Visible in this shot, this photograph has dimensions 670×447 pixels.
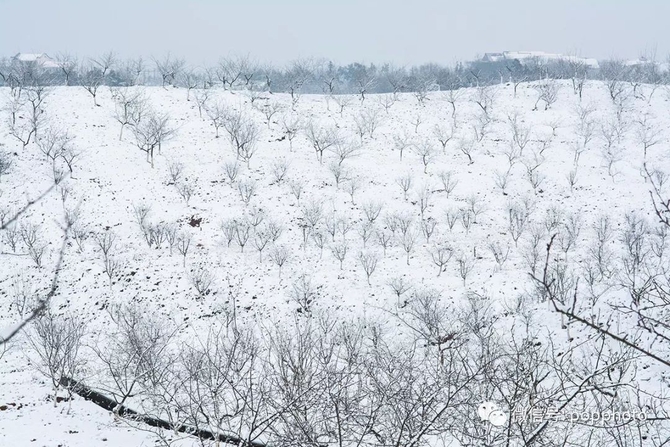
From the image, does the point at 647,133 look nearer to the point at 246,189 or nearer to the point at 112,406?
the point at 246,189

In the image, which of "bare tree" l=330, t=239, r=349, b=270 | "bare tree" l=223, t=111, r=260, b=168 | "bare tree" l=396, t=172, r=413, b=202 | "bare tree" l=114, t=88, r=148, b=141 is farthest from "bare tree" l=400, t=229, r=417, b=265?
"bare tree" l=114, t=88, r=148, b=141

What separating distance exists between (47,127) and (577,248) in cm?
4939

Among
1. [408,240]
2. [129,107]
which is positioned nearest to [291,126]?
[129,107]

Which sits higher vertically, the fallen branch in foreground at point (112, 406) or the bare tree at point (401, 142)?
the bare tree at point (401, 142)

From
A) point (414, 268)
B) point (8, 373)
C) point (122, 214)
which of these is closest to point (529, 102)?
point (414, 268)

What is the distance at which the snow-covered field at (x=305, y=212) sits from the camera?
86.6 ft

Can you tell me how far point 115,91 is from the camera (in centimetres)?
5334

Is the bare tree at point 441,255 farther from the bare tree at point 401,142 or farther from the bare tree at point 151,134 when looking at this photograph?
the bare tree at point 151,134

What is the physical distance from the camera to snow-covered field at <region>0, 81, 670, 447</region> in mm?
26391

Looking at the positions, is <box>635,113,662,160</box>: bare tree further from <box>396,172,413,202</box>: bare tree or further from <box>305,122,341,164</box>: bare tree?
<box>305,122,341,164</box>: bare tree

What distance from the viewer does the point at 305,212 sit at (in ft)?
116

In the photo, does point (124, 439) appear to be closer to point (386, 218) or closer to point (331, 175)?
point (386, 218)

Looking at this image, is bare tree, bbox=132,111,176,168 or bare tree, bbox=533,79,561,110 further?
bare tree, bbox=533,79,561,110

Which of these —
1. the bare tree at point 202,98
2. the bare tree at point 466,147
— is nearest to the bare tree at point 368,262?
the bare tree at point 466,147
